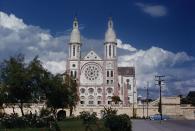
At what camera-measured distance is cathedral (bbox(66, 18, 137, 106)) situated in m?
158

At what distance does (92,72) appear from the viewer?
163 meters

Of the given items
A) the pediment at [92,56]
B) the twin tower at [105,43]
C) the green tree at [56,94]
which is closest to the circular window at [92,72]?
the pediment at [92,56]

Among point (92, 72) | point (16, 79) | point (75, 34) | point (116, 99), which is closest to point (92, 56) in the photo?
point (92, 72)

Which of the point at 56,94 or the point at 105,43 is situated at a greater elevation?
the point at 105,43

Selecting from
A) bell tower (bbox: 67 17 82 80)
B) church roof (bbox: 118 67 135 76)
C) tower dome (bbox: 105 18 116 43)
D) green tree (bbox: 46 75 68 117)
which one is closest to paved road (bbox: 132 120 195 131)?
green tree (bbox: 46 75 68 117)

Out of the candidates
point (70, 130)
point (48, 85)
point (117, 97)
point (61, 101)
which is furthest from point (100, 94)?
point (70, 130)

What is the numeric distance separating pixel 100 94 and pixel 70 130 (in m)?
122

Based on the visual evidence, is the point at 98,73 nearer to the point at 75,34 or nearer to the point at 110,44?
the point at 110,44

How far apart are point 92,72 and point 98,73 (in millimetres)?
2218

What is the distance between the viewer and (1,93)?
61688 mm

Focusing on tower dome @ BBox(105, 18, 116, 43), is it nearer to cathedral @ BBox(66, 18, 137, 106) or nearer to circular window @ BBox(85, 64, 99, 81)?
cathedral @ BBox(66, 18, 137, 106)

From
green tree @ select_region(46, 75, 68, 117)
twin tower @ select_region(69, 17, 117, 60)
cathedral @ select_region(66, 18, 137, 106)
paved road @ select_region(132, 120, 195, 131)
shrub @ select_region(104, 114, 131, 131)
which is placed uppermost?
twin tower @ select_region(69, 17, 117, 60)

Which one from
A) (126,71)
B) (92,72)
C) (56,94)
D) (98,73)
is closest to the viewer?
(56,94)

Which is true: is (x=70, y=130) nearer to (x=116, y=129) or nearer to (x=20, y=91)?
(x=116, y=129)
